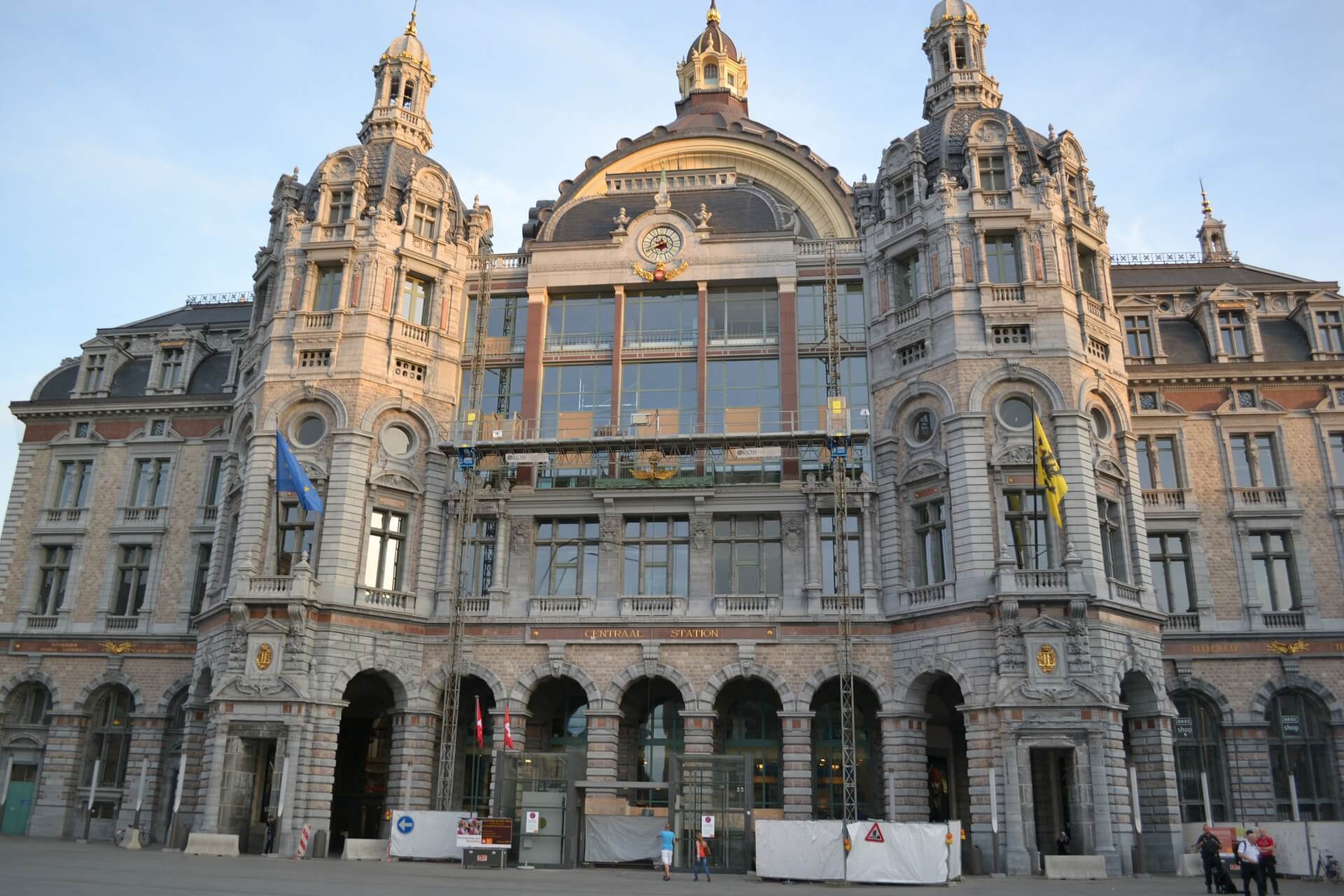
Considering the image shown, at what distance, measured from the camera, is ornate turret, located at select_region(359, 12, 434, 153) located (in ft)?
166

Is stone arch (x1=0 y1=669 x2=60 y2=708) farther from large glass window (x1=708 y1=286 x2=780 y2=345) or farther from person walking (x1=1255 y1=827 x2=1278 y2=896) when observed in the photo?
person walking (x1=1255 y1=827 x2=1278 y2=896)

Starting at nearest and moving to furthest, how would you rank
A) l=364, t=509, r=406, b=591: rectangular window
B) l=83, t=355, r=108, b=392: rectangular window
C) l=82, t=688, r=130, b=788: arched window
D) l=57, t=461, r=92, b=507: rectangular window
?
1. l=364, t=509, r=406, b=591: rectangular window
2. l=82, t=688, r=130, b=788: arched window
3. l=57, t=461, r=92, b=507: rectangular window
4. l=83, t=355, r=108, b=392: rectangular window

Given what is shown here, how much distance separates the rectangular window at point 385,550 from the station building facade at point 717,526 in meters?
0.17

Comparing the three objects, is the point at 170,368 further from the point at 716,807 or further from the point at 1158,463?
the point at 1158,463

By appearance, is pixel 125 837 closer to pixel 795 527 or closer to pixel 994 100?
pixel 795 527

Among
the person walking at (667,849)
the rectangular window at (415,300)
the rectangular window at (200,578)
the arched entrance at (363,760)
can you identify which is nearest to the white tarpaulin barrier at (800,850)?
the person walking at (667,849)

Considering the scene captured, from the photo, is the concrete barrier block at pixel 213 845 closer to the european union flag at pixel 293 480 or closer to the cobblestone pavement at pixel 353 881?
the cobblestone pavement at pixel 353 881

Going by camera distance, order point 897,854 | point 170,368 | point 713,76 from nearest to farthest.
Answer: point 897,854 < point 170,368 < point 713,76

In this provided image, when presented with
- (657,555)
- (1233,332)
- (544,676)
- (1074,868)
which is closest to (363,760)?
(544,676)

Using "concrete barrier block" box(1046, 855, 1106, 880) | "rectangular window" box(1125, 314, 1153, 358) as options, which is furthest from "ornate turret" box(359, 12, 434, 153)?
"concrete barrier block" box(1046, 855, 1106, 880)

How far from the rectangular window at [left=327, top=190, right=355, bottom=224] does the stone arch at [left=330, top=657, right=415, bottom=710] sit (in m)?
19.0

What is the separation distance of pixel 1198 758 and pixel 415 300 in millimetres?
37072

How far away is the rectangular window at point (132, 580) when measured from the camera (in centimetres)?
4919

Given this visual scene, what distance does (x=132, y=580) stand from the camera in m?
49.6
